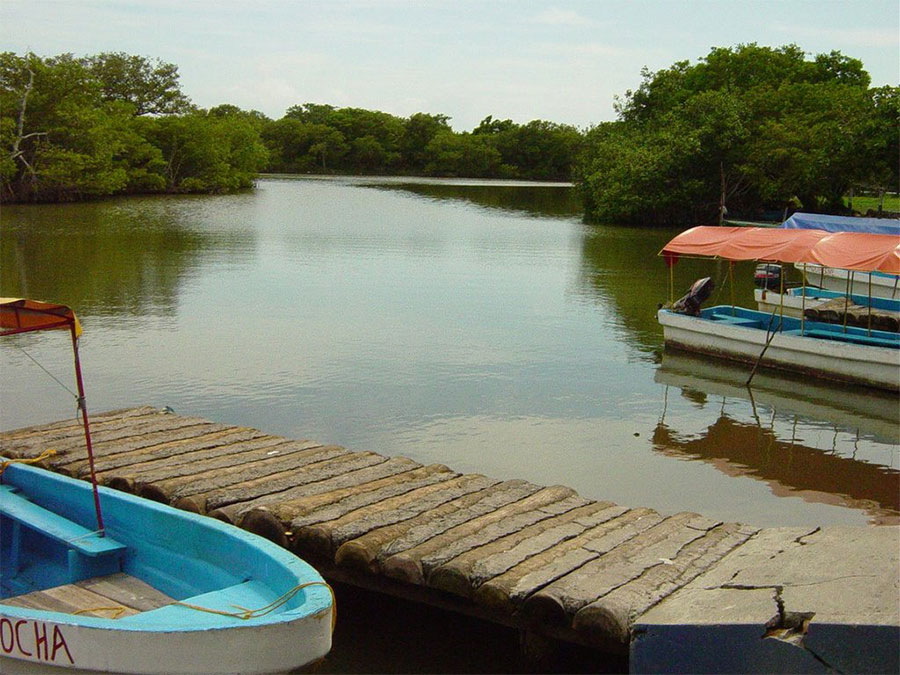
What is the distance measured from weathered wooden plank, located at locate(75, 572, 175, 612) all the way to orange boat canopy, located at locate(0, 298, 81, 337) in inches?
60.9

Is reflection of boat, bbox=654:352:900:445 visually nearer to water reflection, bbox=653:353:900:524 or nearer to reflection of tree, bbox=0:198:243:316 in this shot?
water reflection, bbox=653:353:900:524

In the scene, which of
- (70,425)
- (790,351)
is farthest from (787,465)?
(70,425)

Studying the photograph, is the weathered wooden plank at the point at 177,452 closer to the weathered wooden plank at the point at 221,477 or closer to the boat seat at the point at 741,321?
the weathered wooden plank at the point at 221,477

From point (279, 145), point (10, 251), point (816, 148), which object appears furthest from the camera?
point (279, 145)

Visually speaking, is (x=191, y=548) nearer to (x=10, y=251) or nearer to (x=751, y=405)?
(x=751, y=405)

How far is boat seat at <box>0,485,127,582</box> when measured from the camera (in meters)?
6.39

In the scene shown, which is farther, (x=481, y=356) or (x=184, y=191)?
(x=184, y=191)

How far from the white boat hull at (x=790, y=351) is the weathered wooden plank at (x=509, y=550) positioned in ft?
27.6

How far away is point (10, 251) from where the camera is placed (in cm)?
2870

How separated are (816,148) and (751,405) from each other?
3140 cm

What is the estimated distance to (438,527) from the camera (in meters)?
6.85

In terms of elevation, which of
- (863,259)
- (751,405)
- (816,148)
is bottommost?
(751,405)

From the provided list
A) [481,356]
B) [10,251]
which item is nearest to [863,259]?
[481,356]

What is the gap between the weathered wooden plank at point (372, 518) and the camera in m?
6.69
